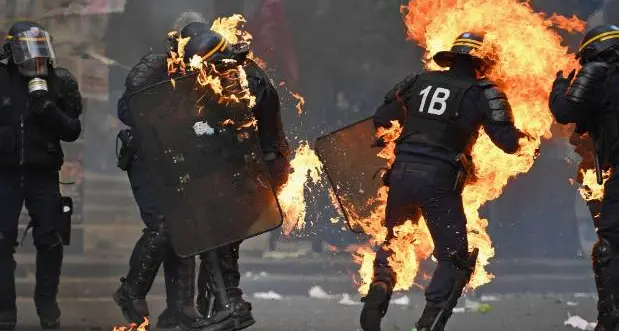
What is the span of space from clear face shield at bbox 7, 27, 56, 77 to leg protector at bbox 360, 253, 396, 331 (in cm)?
247

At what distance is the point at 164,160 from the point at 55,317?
5.95ft

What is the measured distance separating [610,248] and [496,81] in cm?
141

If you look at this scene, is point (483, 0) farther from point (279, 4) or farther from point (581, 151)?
point (279, 4)

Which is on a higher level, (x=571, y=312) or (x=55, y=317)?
(x=55, y=317)

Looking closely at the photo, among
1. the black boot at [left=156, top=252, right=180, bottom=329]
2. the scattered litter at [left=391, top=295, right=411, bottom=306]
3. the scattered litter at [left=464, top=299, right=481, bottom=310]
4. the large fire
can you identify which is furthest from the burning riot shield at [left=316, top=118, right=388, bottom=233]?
the scattered litter at [left=391, top=295, right=411, bottom=306]

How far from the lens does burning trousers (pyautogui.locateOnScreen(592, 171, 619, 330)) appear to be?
7.39m

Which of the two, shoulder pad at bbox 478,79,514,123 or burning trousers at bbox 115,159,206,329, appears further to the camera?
burning trousers at bbox 115,159,206,329

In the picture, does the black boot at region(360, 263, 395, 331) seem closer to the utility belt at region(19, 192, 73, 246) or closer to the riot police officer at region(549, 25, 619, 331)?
the riot police officer at region(549, 25, 619, 331)

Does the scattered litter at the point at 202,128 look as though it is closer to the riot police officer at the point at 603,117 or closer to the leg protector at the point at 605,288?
the riot police officer at the point at 603,117

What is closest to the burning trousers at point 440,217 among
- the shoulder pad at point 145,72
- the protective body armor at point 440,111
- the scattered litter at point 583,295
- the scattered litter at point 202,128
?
the protective body armor at point 440,111

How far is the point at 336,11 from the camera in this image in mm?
14203

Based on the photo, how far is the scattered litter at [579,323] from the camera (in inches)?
377

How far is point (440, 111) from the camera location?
25.2 ft

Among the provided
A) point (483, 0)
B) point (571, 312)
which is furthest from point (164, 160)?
point (571, 312)
